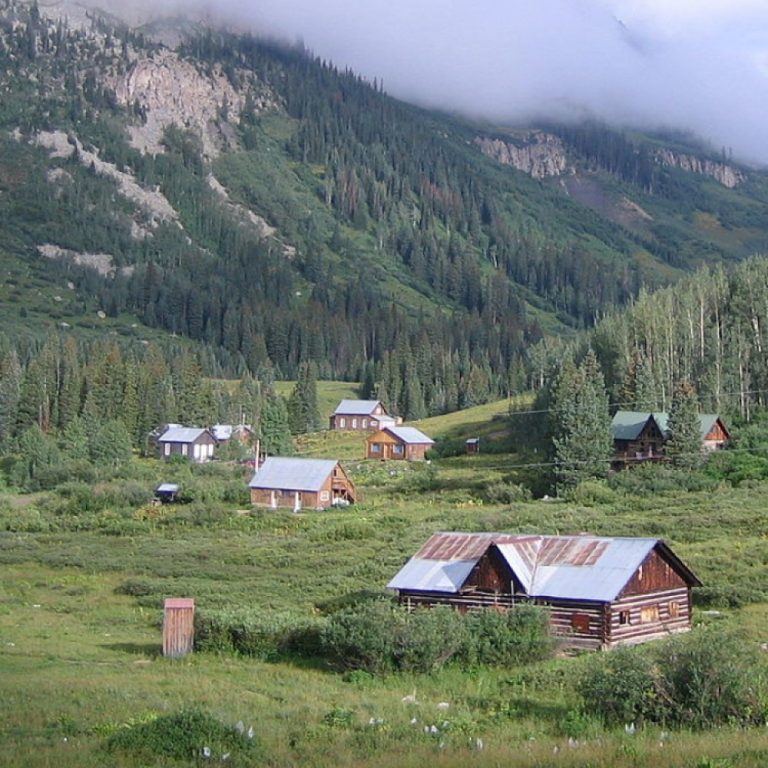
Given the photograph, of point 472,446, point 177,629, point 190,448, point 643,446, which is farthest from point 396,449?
point 177,629

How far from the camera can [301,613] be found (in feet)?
148

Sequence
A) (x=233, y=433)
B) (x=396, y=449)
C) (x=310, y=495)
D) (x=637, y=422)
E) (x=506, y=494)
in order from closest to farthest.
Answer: (x=506, y=494) → (x=310, y=495) → (x=637, y=422) → (x=396, y=449) → (x=233, y=433)

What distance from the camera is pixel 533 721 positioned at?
26141 millimetres

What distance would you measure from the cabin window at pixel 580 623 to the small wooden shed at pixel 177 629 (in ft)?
44.4

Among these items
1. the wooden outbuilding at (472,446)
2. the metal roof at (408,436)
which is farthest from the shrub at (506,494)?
the metal roof at (408,436)

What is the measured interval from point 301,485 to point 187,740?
65.9 metres

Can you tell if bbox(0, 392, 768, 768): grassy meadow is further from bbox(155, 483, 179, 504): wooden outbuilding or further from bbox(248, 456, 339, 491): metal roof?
bbox(248, 456, 339, 491): metal roof

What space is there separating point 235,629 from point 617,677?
1584cm

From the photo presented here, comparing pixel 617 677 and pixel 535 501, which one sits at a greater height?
pixel 535 501

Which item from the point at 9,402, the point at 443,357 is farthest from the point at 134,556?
A: the point at 443,357

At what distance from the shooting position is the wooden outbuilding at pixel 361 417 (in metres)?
146

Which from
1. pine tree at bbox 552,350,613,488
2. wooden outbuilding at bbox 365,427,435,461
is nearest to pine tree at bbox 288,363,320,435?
wooden outbuilding at bbox 365,427,435,461

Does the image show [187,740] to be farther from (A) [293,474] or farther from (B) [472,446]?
(B) [472,446]

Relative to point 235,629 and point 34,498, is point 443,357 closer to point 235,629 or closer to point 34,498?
point 34,498
